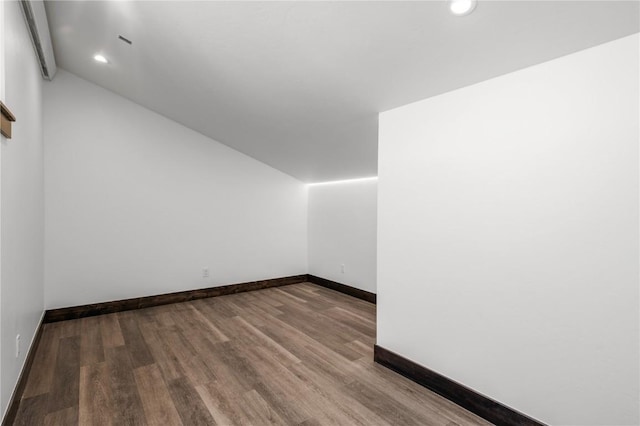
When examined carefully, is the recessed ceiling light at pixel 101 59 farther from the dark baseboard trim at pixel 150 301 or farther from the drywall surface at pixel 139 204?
the dark baseboard trim at pixel 150 301

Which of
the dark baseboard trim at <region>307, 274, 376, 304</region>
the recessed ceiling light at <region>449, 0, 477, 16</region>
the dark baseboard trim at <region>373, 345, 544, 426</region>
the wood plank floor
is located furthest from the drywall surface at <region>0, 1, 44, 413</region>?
the dark baseboard trim at <region>307, 274, 376, 304</region>

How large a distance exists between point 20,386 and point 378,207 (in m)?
2.72

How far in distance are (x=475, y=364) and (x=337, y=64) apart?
2.09 metres

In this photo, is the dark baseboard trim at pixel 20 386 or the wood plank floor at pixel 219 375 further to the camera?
the wood plank floor at pixel 219 375

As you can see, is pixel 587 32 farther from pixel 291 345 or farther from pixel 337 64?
pixel 291 345

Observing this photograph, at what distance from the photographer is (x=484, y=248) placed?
5.94 feet

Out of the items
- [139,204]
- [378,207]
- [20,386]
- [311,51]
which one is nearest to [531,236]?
[378,207]

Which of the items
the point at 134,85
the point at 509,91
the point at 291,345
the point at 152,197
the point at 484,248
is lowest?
the point at 291,345

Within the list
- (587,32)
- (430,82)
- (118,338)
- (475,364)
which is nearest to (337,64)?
(430,82)

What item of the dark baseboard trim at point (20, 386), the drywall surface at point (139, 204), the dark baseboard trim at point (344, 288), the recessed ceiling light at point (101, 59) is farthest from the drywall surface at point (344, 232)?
the dark baseboard trim at point (20, 386)

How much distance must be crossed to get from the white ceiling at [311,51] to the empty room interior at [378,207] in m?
0.01

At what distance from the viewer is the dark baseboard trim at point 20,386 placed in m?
1.67

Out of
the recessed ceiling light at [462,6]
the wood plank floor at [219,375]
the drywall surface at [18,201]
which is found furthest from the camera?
the wood plank floor at [219,375]

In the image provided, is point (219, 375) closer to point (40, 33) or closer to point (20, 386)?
point (20, 386)
